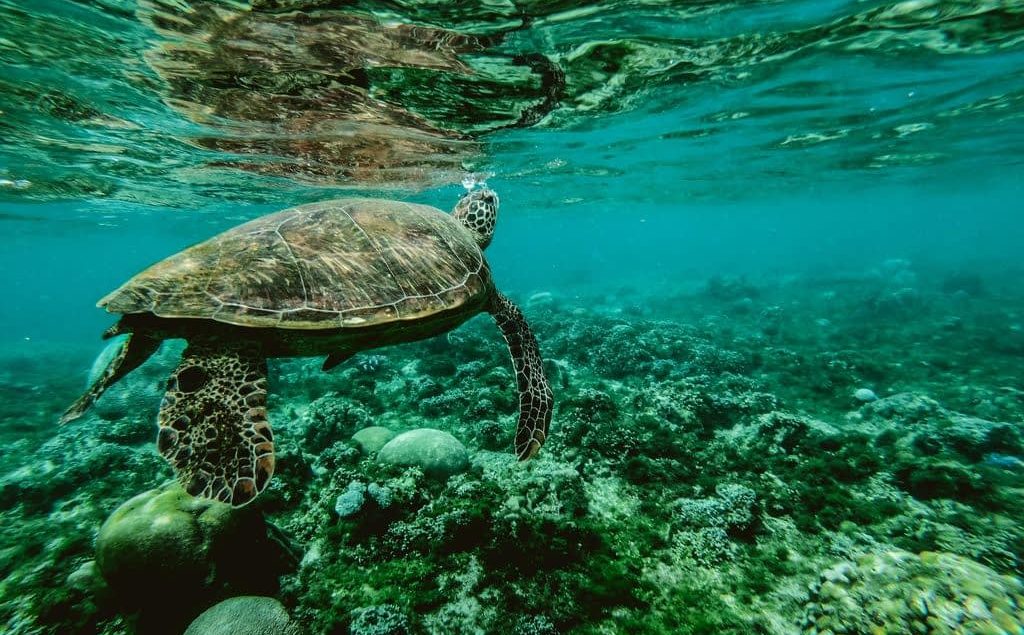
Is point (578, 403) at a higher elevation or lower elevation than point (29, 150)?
lower

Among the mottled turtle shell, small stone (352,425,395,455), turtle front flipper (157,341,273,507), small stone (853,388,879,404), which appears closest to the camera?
turtle front flipper (157,341,273,507)

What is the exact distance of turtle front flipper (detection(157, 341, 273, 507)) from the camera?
3174 millimetres

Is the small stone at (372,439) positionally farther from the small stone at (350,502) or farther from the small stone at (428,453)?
the small stone at (350,502)

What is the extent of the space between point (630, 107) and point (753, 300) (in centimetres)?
2092

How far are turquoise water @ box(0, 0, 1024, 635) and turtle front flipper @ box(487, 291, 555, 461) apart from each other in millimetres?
1178

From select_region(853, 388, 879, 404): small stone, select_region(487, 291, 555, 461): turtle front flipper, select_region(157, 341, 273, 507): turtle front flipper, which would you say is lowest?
select_region(853, 388, 879, 404): small stone

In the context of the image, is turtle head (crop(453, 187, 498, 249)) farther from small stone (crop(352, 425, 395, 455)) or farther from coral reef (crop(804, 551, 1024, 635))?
coral reef (crop(804, 551, 1024, 635))

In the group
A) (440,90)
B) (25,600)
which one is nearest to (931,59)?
(440,90)

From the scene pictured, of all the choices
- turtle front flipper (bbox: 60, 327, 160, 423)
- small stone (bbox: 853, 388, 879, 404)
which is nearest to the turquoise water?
small stone (bbox: 853, 388, 879, 404)

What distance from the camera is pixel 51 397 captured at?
1480 centimetres

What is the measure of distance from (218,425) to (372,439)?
4.21 metres

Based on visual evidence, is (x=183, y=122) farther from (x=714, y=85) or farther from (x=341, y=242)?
(x=714, y=85)

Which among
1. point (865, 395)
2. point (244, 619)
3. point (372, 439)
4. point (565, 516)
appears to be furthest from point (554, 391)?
point (244, 619)

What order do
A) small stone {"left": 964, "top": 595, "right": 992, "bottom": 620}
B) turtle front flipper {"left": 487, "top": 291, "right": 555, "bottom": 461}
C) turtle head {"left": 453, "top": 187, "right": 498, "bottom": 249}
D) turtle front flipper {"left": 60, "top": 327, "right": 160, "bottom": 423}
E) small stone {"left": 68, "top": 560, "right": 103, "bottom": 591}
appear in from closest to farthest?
1. small stone {"left": 964, "top": 595, "right": 992, "bottom": 620}
2. turtle front flipper {"left": 60, "top": 327, "right": 160, "bottom": 423}
3. small stone {"left": 68, "top": 560, "right": 103, "bottom": 591}
4. turtle front flipper {"left": 487, "top": 291, "right": 555, "bottom": 461}
5. turtle head {"left": 453, "top": 187, "right": 498, "bottom": 249}
